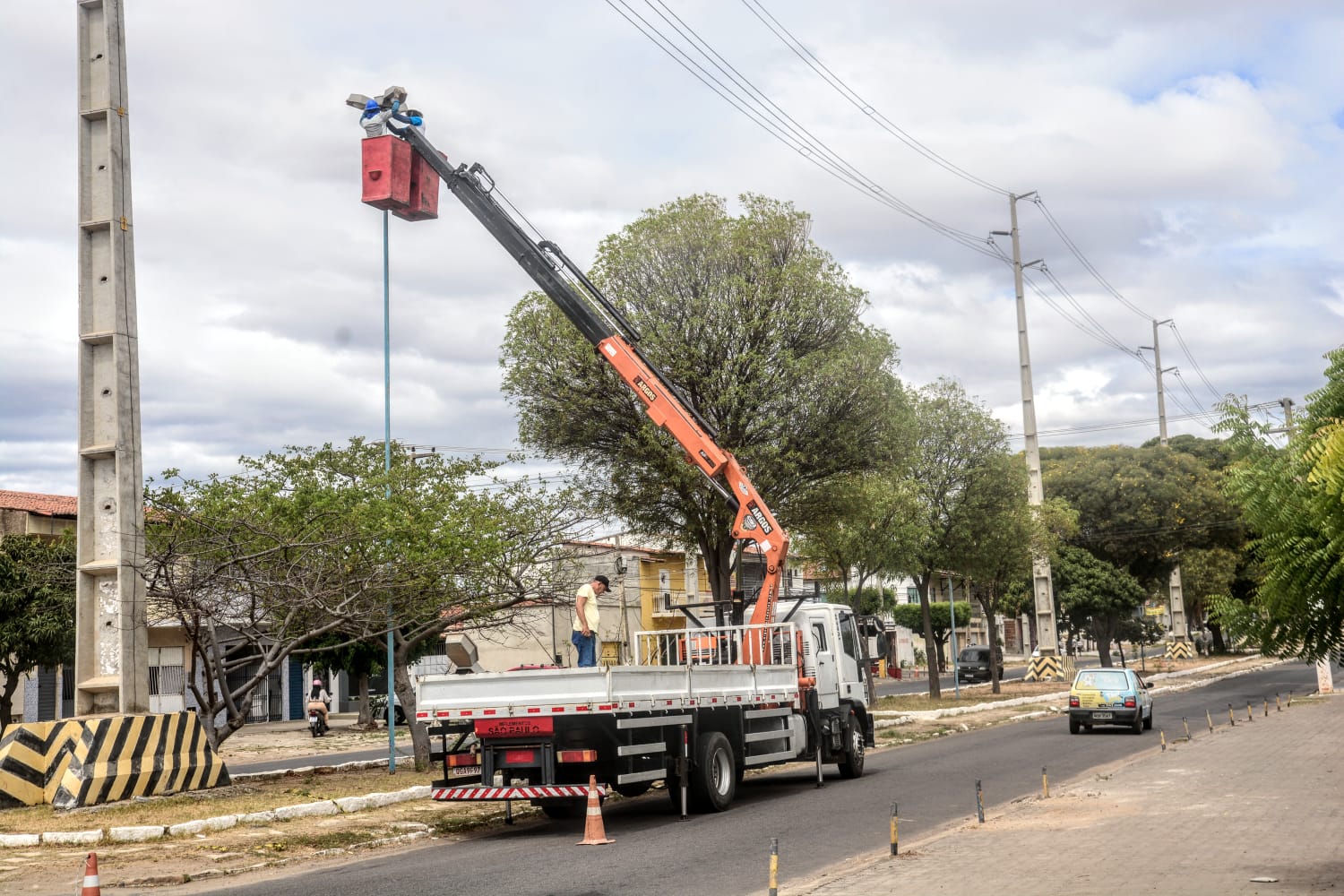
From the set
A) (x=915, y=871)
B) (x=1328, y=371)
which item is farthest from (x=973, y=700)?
(x=1328, y=371)

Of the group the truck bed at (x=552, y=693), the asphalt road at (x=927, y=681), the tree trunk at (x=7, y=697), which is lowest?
the asphalt road at (x=927, y=681)

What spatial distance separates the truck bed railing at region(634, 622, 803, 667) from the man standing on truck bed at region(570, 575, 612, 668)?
2.30m

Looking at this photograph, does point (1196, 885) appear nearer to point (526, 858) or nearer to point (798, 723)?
point (526, 858)

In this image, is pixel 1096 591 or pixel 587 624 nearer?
pixel 587 624

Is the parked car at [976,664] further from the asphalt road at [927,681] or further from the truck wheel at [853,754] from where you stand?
the truck wheel at [853,754]

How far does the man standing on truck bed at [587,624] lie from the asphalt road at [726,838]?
2.03 metres

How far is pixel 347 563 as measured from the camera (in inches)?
798

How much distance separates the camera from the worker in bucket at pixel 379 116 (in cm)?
1961

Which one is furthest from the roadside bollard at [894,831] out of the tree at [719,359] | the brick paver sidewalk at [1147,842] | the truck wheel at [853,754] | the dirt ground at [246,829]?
the tree at [719,359]

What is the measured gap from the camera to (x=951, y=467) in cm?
4172

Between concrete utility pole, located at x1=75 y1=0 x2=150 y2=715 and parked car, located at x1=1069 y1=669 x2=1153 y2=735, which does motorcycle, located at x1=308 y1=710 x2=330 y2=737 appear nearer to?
concrete utility pole, located at x1=75 y1=0 x2=150 y2=715

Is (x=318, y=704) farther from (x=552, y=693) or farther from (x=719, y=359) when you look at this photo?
(x=552, y=693)

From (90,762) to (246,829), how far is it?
2846mm

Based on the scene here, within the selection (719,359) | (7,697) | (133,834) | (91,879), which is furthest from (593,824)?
(7,697)
